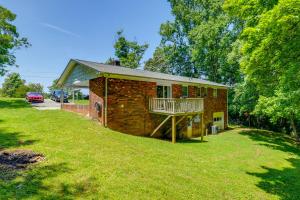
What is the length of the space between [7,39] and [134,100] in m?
18.8

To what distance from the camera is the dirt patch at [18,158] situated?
252 inches

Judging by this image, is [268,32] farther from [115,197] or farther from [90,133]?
[90,133]

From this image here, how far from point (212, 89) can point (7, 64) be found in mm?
24717

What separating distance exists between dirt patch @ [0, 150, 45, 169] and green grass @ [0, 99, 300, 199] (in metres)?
0.38

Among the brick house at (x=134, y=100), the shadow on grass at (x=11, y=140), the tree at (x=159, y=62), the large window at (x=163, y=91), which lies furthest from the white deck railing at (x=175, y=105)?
the tree at (x=159, y=62)

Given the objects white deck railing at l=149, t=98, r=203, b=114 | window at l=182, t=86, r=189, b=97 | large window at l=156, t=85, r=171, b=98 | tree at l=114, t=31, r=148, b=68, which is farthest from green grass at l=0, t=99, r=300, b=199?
tree at l=114, t=31, r=148, b=68

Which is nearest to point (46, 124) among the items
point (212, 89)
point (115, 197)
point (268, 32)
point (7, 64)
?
point (115, 197)

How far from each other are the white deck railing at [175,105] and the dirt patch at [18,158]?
892 centimetres

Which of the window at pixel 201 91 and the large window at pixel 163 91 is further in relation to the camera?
the window at pixel 201 91

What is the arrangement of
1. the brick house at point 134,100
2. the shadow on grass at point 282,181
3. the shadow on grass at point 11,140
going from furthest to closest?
the brick house at point 134,100
the shadow on grass at point 11,140
the shadow on grass at point 282,181

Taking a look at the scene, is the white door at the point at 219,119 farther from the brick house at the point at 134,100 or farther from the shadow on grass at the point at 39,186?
the shadow on grass at the point at 39,186

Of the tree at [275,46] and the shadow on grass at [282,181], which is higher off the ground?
the tree at [275,46]

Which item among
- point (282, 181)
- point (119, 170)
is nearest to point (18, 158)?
point (119, 170)

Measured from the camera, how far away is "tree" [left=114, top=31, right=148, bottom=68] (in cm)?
4228
